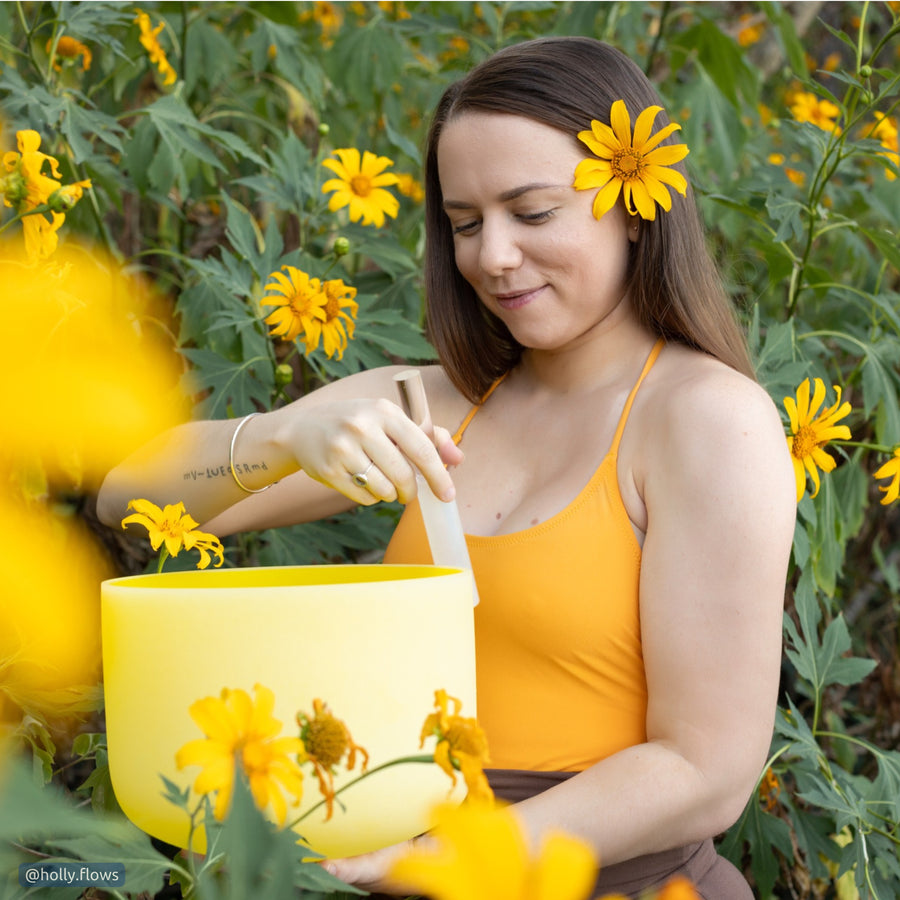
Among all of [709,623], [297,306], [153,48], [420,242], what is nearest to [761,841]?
[709,623]

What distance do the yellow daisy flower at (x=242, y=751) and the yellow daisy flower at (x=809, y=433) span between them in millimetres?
828

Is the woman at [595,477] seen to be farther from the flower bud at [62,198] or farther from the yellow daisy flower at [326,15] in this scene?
the yellow daisy flower at [326,15]

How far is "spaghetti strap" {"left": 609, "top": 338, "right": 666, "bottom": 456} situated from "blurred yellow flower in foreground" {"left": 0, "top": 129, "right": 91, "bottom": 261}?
1.59 feet

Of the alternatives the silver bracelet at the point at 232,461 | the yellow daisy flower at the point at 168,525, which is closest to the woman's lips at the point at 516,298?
the silver bracelet at the point at 232,461

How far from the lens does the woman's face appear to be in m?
0.93

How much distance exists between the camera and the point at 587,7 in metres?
1.78

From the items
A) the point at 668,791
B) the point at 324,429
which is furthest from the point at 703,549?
the point at 324,429

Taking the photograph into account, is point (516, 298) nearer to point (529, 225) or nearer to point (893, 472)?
point (529, 225)

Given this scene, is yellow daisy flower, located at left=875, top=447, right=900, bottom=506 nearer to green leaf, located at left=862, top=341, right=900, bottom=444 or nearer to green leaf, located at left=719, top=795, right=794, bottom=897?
green leaf, located at left=862, top=341, right=900, bottom=444

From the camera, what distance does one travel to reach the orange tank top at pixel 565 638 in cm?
90

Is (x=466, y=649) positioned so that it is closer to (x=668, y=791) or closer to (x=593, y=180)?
(x=668, y=791)

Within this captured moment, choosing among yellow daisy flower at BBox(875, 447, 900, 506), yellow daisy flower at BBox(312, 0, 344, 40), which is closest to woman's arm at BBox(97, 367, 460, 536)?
yellow daisy flower at BBox(875, 447, 900, 506)

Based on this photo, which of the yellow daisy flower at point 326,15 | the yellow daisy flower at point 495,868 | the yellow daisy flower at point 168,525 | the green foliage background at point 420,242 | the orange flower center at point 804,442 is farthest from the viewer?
the yellow daisy flower at point 326,15

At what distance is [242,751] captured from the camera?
385 mm
